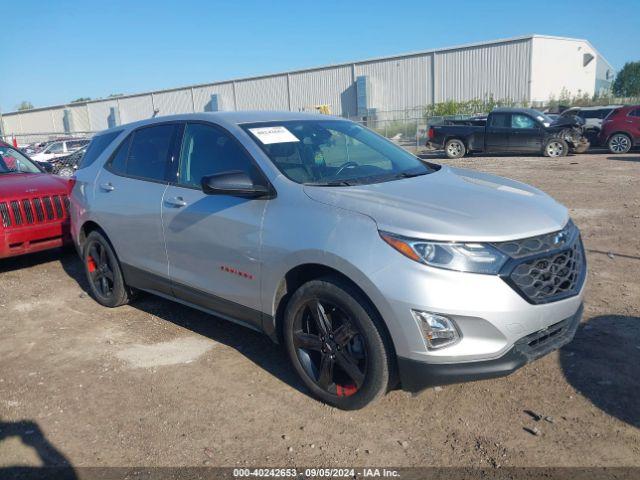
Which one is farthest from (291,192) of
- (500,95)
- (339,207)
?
(500,95)

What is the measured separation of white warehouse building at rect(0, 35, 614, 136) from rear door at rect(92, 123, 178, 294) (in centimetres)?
2965

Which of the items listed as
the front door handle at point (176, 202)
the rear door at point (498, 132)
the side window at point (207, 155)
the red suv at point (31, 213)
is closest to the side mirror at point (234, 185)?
the side window at point (207, 155)

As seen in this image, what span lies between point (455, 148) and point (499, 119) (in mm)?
1896

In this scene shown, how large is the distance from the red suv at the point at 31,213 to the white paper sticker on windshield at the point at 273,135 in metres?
3.34

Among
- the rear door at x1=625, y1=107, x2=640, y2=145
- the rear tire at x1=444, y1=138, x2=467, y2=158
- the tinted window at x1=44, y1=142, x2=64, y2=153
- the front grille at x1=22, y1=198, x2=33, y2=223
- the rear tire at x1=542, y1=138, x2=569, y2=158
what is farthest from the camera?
the tinted window at x1=44, y1=142, x2=64, y2=153

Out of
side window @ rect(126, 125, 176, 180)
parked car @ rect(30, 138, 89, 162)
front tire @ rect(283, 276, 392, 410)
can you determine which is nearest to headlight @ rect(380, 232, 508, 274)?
front tire @ rect(283, 276, 392, 410)

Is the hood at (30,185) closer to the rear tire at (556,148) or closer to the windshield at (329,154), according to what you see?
the windshield at (329,154)

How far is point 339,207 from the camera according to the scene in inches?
133

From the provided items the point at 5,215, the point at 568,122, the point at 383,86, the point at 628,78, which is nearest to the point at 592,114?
the point at 568,122

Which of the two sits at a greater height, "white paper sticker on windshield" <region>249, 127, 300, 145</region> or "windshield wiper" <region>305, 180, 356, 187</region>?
"white paper sticker on windshield" <region>249, 127, 300, 145</region>

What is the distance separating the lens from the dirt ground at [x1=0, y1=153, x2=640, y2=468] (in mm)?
3129

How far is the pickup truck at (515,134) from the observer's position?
19109mm

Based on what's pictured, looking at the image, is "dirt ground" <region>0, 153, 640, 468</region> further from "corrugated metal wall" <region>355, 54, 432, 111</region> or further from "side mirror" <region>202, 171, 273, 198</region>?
"corrugated metal wall" <region>355, 54, 432, 111</region>

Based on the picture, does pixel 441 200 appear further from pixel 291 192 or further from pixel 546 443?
pixel 546 443
